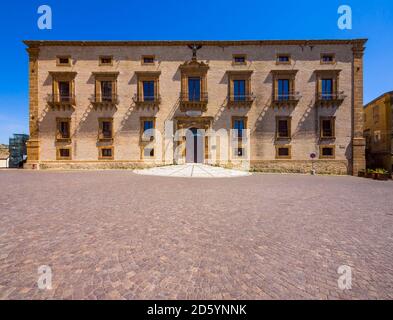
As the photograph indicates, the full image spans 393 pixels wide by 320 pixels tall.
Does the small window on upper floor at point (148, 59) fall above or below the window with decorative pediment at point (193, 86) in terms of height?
above

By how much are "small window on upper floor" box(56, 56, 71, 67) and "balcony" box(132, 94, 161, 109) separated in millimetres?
8546

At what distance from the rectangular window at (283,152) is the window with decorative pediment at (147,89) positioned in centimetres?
1464

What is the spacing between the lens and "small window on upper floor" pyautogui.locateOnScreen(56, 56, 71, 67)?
872 inches

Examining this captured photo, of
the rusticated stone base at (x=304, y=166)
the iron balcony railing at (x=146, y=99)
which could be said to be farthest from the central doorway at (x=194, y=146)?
the rusticated stone base at (x=304, y=166)

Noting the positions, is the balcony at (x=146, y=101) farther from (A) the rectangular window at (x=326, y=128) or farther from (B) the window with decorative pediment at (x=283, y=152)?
(A) the rectangular window at (x=326, y=128)

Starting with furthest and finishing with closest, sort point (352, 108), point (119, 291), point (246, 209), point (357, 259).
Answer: point (352, 108) → point (246, 209) → point (357, 259) → point (119, 291)

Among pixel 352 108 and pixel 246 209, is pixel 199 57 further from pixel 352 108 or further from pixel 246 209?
pixel 246 209

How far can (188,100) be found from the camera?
21.9 m

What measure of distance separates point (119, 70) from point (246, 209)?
22.5m

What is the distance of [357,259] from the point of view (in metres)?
3.14

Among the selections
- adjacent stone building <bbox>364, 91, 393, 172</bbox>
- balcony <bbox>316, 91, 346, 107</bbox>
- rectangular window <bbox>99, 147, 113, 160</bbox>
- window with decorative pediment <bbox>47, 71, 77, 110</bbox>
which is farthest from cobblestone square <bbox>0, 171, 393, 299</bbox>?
adjacent stone building <bbox>364, 91, 393, 172</bbox>

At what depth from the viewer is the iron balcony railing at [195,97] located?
861 inches

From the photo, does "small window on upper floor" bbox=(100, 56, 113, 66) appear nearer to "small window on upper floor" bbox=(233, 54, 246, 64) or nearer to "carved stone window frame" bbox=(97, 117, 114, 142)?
"carved stone window frame" bbox=(97, 117, 114, 142)
